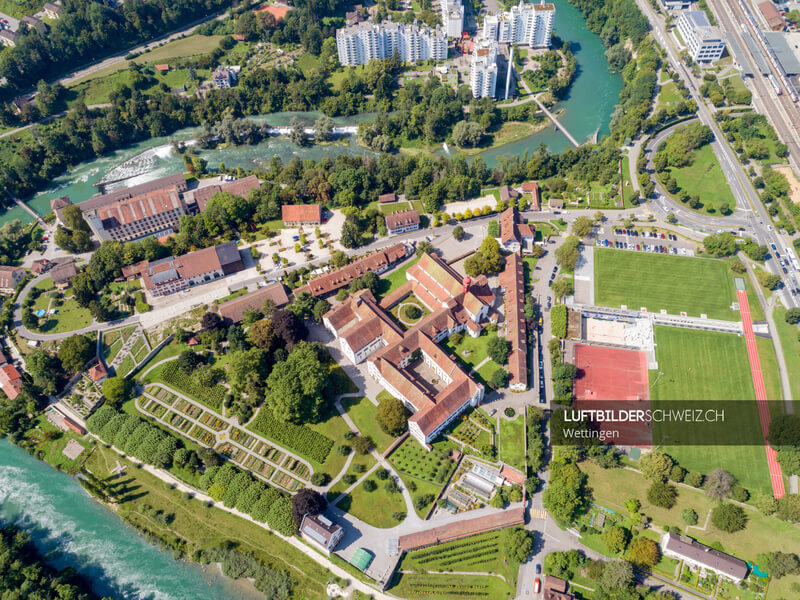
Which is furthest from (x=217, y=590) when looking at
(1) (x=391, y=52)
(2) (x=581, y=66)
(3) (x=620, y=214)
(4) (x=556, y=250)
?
(2) (x=581, y=66)

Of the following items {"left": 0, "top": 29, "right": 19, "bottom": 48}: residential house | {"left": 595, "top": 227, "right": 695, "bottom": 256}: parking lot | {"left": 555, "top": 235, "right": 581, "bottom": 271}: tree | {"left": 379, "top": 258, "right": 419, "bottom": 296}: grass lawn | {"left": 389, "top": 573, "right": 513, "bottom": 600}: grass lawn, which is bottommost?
{"left": 389, "top": 573, "right": 513, "bottom": 600}: grass lawn

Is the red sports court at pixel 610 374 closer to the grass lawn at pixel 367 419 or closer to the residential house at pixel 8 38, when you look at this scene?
the grass lawn at pixel 367 419

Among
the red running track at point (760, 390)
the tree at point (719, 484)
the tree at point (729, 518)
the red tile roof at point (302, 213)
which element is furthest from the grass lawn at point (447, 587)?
the red tile roof at point (302, 213)

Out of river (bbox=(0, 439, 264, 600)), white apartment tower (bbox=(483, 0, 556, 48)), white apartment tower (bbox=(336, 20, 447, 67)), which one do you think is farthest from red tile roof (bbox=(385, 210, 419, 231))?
white apartment tower (bbox=(483, 0, 556, 48))

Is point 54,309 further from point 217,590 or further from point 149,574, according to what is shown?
point 217,590

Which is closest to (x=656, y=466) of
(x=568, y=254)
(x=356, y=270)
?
(x=568, y=254)

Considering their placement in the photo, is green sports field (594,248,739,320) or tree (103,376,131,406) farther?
green sports field (594,248,739,320)

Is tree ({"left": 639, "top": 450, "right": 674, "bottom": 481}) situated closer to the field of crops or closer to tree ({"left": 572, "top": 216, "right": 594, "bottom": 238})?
the field of crops
